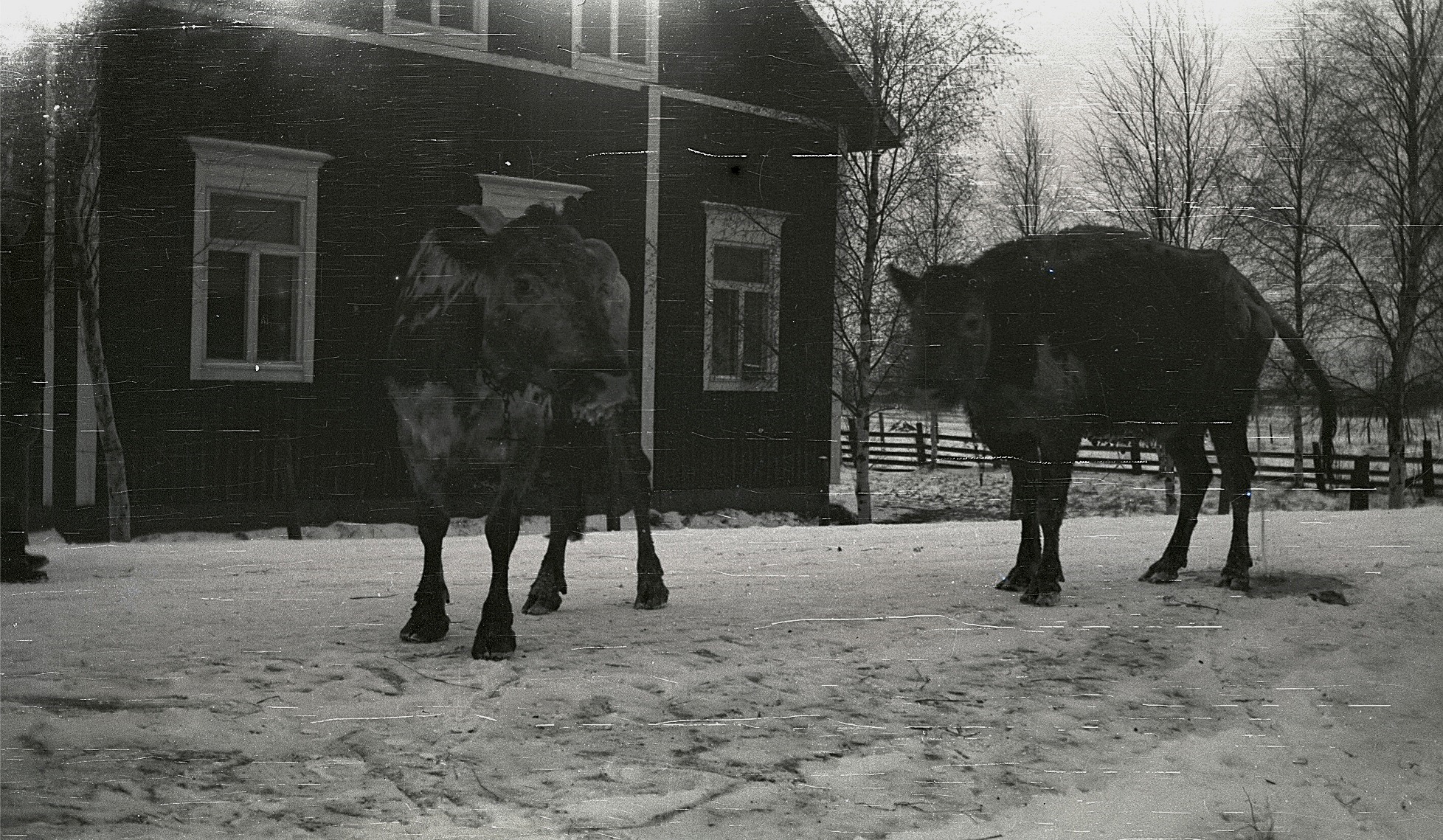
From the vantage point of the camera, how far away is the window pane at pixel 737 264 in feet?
4.99

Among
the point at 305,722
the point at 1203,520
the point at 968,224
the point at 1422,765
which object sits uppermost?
the point at 968,224

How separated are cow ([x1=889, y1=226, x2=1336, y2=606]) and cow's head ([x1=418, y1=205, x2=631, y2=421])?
0.49m

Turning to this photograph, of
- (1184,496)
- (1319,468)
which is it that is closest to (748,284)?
(1184,496)

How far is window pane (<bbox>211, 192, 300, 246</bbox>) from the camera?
1.34 m

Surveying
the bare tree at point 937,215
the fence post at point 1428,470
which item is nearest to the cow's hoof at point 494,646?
the bare tree at point 937,215

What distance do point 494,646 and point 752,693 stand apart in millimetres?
433

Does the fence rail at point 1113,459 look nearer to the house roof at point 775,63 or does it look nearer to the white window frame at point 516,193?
the house roof at point 775,63

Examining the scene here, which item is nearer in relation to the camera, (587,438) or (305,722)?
(305,722)

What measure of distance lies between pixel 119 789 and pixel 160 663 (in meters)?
0.18

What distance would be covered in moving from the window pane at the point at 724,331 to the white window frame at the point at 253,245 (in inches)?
23.5

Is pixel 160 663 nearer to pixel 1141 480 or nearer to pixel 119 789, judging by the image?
pixel 119 789

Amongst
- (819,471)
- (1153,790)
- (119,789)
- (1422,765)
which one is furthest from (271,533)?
(1422,765)

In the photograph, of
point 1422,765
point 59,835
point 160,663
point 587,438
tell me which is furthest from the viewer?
point 1422,765

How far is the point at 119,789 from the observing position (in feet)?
4.43
